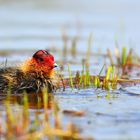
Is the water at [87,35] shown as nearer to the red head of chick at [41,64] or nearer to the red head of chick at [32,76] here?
the red head of chick at [32,76]

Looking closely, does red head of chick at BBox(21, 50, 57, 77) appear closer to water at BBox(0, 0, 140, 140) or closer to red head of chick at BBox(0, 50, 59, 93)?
red head of chick at BBox(0, 50, 59, 93)

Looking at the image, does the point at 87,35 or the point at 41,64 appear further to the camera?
the point at 87,35

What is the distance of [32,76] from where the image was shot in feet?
35.9

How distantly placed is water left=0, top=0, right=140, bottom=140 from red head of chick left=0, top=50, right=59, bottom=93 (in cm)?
Answer: 39

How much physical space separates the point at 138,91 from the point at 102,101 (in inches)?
51.8

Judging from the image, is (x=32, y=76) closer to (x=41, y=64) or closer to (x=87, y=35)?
(x=41, y=64)

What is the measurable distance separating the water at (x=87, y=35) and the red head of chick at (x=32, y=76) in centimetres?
39

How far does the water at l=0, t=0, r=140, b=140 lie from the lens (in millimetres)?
8539

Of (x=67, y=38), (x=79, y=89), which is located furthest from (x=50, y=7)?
(x=79, y=89)

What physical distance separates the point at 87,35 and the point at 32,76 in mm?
7861

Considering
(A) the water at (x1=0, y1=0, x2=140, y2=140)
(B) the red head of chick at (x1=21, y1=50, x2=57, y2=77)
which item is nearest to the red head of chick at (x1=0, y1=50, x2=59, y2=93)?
(B) the red head of chick at (x1=21, y1=50, x2=57, y2=77)

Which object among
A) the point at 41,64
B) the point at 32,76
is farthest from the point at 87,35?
the point at 32,76

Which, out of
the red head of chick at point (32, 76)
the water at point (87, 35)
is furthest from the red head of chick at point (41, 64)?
the water at point (87, 35)

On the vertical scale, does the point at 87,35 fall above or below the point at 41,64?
above
